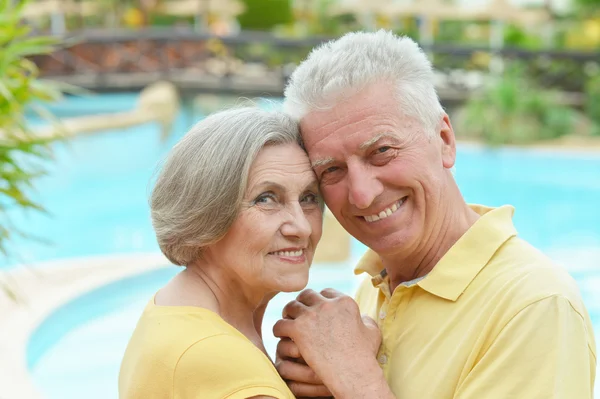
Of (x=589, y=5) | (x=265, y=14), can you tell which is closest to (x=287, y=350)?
(x=589, y=5)

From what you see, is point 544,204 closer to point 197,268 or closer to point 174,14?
point 197,268

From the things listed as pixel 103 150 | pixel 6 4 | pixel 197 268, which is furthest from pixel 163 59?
pixel 197 268

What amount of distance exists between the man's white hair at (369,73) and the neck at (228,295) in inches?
18.7

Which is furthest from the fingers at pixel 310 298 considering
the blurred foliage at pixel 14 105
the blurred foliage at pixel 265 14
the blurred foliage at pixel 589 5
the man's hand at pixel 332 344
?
the blurred foliage at pixel 265 14

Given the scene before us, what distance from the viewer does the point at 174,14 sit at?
95.8 feet

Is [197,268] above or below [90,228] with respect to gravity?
above

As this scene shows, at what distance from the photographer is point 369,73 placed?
196cm

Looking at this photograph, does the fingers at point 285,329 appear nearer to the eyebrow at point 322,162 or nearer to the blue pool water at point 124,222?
the eyebrow at point 322,162

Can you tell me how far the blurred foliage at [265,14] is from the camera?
91.1 ft

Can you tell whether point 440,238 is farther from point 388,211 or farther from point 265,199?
point 265,199

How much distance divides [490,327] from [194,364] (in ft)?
2.16

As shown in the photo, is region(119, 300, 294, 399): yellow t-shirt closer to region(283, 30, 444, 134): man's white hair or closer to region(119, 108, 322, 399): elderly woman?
region(119, 108, 322, 399): elderly woman

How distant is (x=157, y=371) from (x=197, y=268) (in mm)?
350

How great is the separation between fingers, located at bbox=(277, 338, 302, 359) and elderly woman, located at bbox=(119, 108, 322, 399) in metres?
0.07
